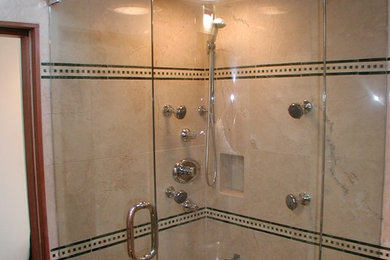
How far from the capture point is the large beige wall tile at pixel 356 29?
1.58 metres

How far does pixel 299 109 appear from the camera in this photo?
1856 millimetres

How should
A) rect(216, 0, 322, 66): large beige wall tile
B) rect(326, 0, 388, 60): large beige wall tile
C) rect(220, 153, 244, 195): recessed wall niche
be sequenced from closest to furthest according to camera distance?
rect(326, 0, 388, 60): large beige wall tile
rect(216, 0, 322, 66): large beige wall tile
rect(220, 153, 244, 195): recessed wall niche

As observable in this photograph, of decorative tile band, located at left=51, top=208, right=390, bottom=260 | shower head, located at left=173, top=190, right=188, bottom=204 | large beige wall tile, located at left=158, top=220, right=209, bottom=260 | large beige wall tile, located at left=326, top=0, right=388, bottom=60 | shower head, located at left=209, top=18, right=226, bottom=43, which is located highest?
shower head, located at left=209, top=18, right=226, bottom=43

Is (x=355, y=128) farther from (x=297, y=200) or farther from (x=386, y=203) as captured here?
(x=297, y=200)

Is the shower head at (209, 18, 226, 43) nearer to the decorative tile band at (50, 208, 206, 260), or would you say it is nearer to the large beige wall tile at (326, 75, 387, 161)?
the large beige wall tile at (326, 75, 387, 161)

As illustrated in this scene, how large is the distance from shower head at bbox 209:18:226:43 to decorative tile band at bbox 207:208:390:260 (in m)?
1.08

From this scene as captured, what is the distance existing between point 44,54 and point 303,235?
1.58 metres

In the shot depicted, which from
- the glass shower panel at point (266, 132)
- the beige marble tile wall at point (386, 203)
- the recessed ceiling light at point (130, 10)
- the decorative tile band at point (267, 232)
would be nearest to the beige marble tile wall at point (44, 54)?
the decorative tile band at point (267, 232)

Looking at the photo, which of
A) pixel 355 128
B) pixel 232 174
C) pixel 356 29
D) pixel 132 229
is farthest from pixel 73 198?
pixel 356 29

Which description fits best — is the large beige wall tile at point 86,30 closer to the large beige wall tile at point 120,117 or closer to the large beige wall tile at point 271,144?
the large beige wall tile at point 120,117

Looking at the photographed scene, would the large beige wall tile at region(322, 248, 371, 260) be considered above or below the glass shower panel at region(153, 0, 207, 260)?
below

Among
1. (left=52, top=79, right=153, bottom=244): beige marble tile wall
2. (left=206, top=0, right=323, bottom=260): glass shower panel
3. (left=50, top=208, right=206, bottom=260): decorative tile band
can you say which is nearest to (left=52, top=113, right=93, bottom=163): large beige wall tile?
(left=52, top=79, right=153, bottom=244): beige marble tile wall

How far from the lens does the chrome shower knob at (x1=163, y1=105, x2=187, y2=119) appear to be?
6.62ft

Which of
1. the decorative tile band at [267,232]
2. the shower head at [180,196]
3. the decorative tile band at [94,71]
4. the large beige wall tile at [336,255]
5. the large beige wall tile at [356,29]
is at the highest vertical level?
the large beige wall tile at [356,29]
